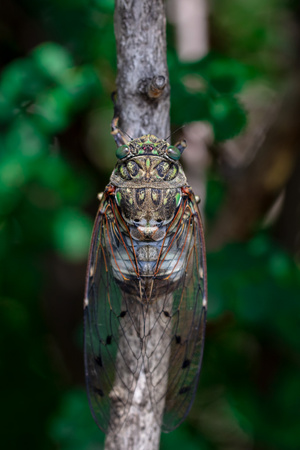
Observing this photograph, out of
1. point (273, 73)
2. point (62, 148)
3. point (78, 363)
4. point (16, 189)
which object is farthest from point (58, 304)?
point (273, 73)

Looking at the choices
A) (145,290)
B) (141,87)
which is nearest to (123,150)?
(141,87)

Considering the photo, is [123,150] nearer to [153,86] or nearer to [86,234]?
[153,86]

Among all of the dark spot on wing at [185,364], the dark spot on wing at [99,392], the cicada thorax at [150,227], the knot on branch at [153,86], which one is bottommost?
the dark spot on wing at [99,392]

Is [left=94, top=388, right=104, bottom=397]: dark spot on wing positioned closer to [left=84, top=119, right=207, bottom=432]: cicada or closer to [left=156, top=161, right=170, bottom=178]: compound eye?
[left=84, top=119, right=207, bottom=432]: cicada

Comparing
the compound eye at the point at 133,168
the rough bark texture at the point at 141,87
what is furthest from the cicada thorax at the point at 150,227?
the rough bark texture at the point at 141,87

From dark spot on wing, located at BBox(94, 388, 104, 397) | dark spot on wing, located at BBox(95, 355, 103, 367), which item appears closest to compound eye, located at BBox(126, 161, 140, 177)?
dark spot on wing, located at BBox(95, 355, 103, 367)

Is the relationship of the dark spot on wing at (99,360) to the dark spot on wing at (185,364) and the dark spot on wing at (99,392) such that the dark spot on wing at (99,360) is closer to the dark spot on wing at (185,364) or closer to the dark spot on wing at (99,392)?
the dark spot on wing at (99,392)

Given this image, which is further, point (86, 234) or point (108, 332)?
point (86, 234)
